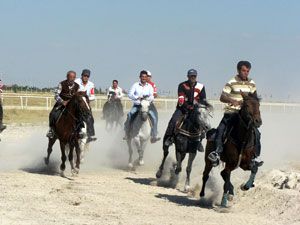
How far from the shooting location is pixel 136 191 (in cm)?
1487

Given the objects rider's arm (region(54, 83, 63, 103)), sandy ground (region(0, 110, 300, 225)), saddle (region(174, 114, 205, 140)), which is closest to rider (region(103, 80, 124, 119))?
sandy ground (region(0, 110, 300, 225))

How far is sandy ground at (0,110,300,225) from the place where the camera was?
1133 centimetres

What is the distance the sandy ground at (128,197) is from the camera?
11.3m

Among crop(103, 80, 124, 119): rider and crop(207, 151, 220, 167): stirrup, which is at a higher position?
crop(103, 80, 124, 119): rider

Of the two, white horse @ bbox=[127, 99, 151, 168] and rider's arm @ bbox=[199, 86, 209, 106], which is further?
white horse @ bbox=[127, 99, 151, 168]

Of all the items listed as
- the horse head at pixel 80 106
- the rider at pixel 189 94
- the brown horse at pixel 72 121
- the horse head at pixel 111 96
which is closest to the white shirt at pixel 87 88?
the brown horse at pixel 72 121

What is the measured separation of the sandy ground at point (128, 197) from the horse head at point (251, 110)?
5.71 ft

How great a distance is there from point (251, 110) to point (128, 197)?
11.7ft

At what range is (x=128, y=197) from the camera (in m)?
13.8

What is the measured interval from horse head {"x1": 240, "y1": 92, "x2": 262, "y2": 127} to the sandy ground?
1741 millimetres

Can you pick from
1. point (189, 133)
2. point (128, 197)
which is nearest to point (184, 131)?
point (189, 133)

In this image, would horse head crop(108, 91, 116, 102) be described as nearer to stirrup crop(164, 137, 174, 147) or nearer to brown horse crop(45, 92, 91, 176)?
brown horse crop(45, 92, 91, 176)

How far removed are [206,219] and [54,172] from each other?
714 centimetres

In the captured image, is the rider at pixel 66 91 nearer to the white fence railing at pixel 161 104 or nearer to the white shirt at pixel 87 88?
the white shirt at pixel 87 88
